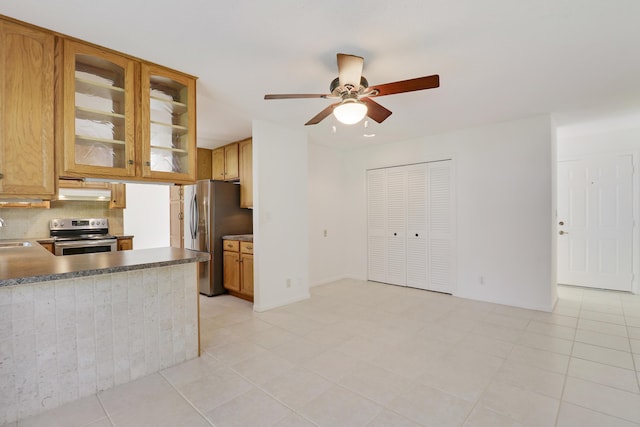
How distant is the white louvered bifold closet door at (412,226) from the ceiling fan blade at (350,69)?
2.80 m

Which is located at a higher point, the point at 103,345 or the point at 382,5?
the point at 382,5

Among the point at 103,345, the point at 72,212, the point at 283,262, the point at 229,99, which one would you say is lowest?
the point at 103,345

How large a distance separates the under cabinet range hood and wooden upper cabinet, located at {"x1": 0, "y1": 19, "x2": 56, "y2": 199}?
2760 millimetres

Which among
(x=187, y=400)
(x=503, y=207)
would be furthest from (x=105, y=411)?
(x=503, y=207)

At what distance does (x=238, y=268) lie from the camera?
13.9ft

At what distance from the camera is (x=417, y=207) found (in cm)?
475

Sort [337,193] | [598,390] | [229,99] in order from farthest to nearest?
[337,193]
[229,99]
[598,390]

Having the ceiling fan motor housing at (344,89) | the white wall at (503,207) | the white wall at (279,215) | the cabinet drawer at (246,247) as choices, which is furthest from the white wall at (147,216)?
the white wall at (503,207)

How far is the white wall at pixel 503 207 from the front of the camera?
12.1 ft

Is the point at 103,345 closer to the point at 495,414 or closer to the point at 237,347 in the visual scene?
the point at 237,347

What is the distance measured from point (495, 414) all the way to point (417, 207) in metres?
3.24

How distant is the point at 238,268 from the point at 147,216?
2508mm

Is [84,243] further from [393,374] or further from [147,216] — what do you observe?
[393,374]

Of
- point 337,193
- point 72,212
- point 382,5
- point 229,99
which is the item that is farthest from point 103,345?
point 337,193
